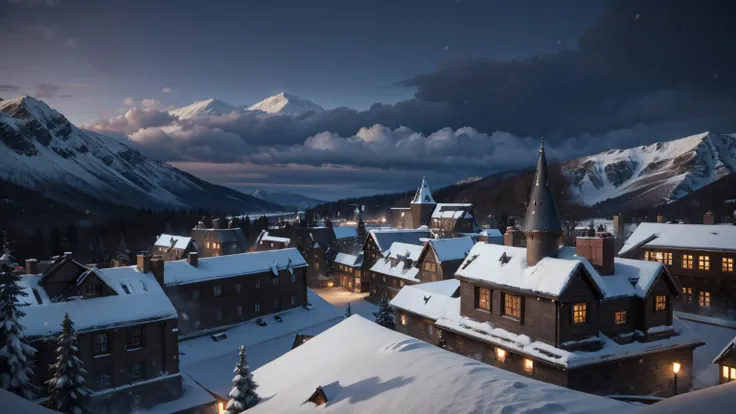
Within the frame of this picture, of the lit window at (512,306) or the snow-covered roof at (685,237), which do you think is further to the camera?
the snow-covered roof at (685,237)

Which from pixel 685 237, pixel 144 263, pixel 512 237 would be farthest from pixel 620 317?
pixel 144 263

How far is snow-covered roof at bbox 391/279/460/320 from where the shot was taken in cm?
3506

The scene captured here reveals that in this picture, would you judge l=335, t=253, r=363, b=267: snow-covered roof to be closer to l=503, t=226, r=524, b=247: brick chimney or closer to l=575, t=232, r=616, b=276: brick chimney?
l=503, t=226, r=524, b=247: brick chimney

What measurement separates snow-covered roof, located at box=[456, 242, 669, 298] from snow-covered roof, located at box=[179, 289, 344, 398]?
66.3ft

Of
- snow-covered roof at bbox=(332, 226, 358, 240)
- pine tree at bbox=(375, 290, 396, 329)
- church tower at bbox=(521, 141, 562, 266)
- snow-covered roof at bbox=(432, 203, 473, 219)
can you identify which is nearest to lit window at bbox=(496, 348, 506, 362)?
church tower at bbox=(521, 141, 562, 266)

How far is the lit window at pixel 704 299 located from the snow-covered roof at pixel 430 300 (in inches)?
931

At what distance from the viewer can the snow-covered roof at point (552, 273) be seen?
25.7 metres

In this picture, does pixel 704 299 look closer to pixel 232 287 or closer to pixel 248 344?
pixel 248 344

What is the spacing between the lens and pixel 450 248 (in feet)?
175

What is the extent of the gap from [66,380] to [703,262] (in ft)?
170

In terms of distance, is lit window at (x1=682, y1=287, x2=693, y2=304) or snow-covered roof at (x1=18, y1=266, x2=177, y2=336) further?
lit window at (x1=682, y1=287, x2=693, y2=304)

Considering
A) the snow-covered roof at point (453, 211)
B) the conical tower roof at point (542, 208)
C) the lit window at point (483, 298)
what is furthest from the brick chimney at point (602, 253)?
the snow-covered roof at point (453, 211)

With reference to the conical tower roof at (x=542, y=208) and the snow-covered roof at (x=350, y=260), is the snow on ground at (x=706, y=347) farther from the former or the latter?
the snow-covered roof at (x=350, y=260)

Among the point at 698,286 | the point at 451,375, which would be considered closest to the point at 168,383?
the point at 451,375
